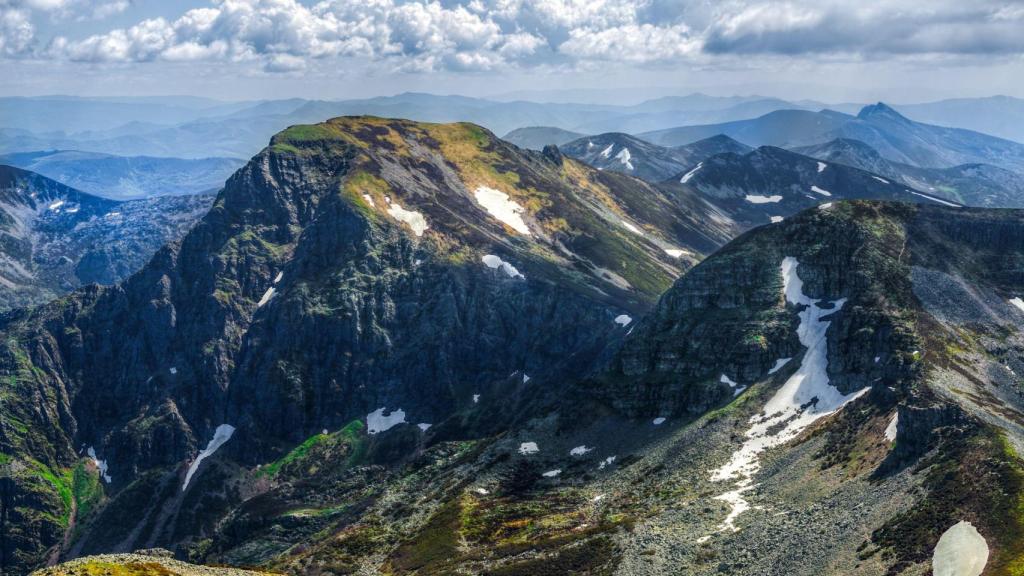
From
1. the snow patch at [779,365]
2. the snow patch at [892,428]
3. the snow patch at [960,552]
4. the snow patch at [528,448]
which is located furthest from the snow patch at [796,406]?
the snow patch at [528,448]

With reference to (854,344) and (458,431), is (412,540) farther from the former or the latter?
(854,344)

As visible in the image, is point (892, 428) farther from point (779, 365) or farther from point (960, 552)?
point (779, 365)

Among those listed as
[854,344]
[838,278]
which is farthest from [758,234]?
[854,344]

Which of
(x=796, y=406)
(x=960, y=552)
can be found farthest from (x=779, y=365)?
(x=960, y=552)

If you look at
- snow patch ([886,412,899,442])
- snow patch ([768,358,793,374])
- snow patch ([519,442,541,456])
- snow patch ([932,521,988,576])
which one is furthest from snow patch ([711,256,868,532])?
snow patch ([519,442,541,456])

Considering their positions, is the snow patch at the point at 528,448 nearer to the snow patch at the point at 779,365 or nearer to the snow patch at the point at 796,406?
the snow patch at the point at 796,406
